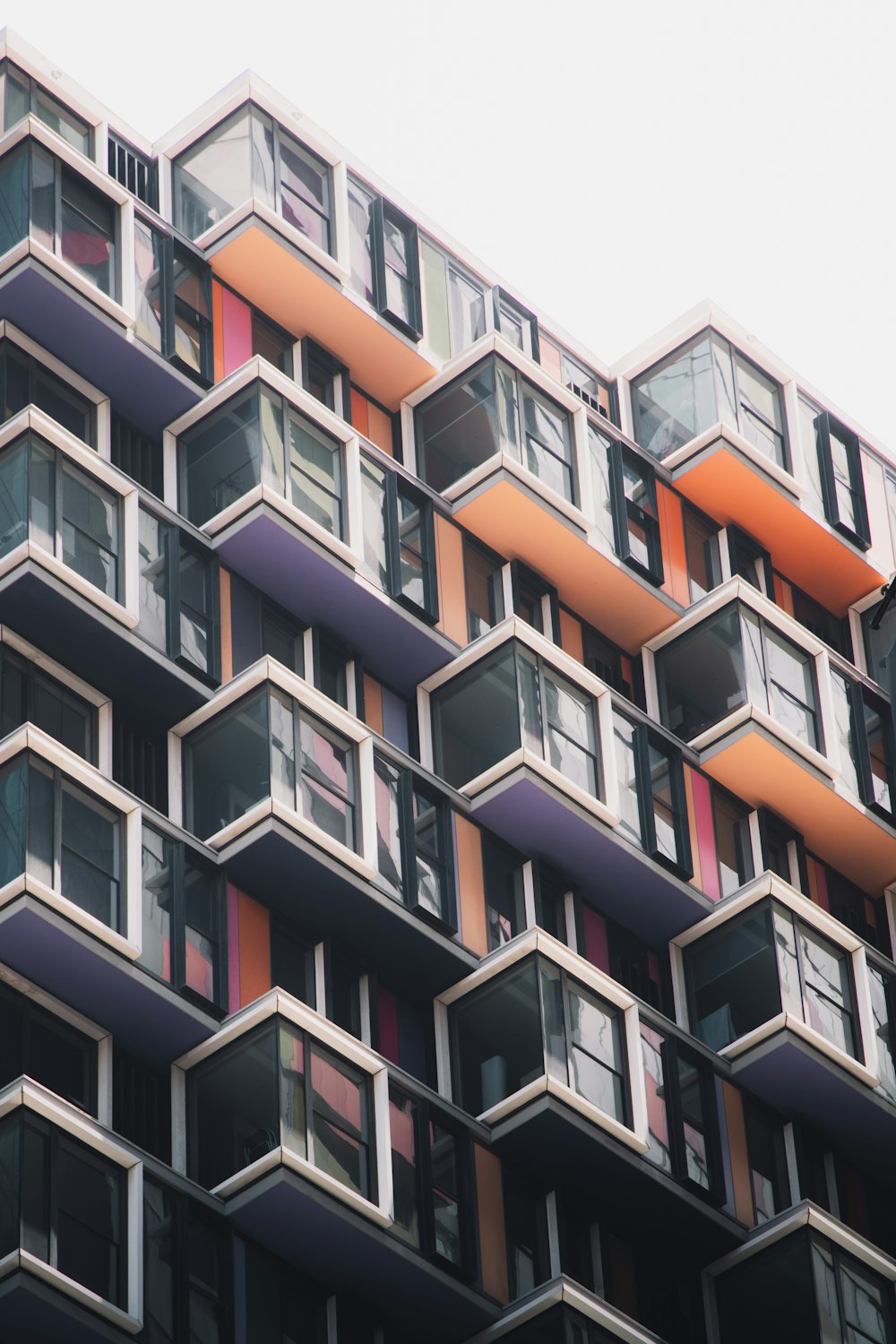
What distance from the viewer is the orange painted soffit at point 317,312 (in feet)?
168

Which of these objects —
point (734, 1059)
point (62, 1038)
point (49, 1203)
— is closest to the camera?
point (49, 1203)

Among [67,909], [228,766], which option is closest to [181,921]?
[67,909]

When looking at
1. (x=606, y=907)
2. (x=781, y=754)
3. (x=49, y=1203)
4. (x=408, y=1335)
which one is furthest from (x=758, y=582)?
(x=49, y=1203)

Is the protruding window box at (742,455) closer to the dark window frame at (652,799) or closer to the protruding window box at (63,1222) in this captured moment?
the dark window frame at (652,799)

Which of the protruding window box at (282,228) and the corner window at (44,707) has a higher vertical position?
the protruding window box at (282,228)

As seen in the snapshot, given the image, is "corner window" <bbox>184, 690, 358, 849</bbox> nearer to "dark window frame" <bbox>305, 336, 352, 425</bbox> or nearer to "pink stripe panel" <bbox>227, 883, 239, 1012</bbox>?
"pink stripe panel" <bbox>227, 883, 239, 1012</bbox>

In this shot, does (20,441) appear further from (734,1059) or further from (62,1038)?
(734,1059)

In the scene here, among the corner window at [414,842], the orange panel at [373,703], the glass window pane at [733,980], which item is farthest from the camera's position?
the glass window pane at [733,980]

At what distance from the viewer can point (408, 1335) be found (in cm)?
4394

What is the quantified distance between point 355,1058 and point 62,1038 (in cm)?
404

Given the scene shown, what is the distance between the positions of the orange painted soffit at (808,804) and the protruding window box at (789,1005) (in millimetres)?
2432

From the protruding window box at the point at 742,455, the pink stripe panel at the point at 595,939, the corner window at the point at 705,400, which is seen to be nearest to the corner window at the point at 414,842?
the pink stripe panel at the point at 595,939

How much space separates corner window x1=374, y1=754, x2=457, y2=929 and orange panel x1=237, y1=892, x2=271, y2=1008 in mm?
1947

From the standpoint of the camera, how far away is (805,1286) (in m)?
46.1
